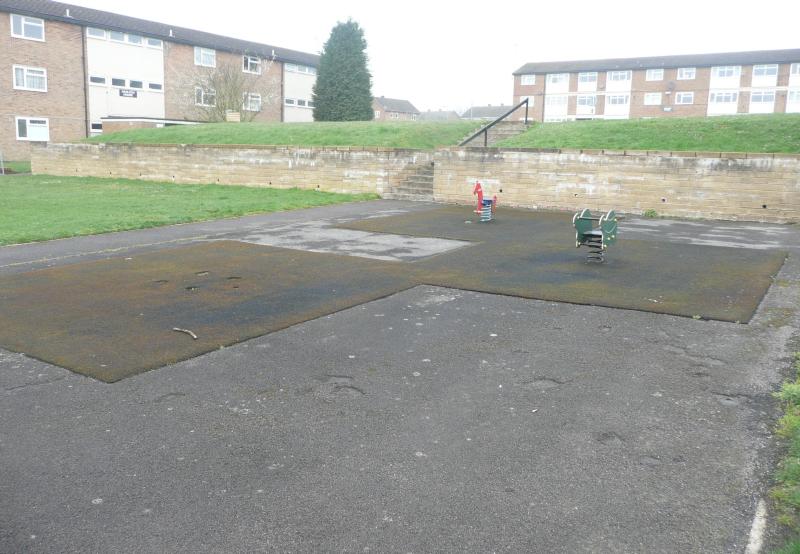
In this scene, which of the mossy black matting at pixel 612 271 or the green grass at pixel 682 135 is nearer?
the mossy black matting at pixel 612 271

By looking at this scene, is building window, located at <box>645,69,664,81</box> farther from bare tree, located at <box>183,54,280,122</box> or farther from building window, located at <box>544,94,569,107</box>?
bare tree, located at <box>183,54,280,122</box>

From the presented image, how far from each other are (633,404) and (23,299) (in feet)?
24.0

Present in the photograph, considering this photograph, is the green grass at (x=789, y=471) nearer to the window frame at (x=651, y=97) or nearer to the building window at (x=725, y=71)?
the building window at (x=725, y=71)

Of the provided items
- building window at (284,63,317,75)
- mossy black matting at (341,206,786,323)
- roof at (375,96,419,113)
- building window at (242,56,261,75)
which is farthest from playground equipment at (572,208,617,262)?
roof at (375,96,419,113)

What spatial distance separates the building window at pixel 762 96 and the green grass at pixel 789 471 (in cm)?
7499

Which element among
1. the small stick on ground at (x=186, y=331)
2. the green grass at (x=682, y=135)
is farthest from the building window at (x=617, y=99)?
the small stick on ground at (x=186, y=331)

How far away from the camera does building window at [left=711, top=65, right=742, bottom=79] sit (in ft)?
228

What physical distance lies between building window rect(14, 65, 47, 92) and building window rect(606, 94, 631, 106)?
59623 mm

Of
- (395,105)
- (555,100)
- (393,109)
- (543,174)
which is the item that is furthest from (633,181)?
(395,105)

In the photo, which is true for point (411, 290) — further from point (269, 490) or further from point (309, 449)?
point (269, 490)

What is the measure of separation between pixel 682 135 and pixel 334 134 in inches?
516

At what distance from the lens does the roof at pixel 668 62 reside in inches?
2662

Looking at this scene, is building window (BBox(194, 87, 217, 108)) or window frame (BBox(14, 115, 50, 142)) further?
building window (BBox(194, 87, 217, 108))

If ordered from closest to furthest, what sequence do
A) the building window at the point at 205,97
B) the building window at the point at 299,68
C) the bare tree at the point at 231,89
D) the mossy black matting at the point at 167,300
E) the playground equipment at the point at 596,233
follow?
the mossy black matting at the point at 167,300
the playground equipment at the point at 596,233
the bare tree at the point at 231,89
the building window at the point at 205,97
the building window at the point at 299,68
